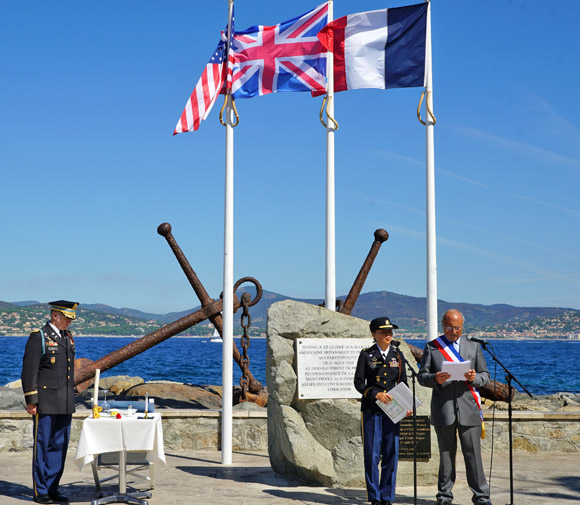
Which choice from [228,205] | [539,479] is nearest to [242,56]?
[228,205]

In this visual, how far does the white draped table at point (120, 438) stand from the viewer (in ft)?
19.6

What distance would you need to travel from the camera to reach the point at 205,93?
862 centimetres

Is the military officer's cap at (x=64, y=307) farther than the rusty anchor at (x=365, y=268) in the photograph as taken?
No

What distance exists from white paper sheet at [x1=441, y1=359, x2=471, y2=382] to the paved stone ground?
1296 mm

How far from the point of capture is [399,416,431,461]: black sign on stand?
6.89 m

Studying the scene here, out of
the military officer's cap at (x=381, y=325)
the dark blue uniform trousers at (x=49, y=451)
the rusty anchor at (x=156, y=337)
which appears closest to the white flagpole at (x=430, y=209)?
the military officer's cap at (x=381, y=325)

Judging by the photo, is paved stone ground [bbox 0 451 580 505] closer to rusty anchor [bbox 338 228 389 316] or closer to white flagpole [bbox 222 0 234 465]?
white flagpole [bbox 222 0 234 465]

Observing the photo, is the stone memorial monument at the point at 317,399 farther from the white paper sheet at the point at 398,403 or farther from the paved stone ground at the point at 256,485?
the white paper sheet at the point at 398,403

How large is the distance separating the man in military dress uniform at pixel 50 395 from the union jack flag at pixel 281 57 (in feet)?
11.6

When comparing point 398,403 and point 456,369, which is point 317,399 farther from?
point 456,369

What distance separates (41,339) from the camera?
251 inches

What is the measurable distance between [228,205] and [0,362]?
180 feet

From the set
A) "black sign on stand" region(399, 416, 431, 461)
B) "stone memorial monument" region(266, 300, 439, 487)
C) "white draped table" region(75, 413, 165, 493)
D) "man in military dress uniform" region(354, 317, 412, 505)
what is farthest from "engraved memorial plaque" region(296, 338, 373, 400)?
"white draped table" region(75, 413, 165, 493)

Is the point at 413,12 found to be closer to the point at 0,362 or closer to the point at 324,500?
the point at 324,500
